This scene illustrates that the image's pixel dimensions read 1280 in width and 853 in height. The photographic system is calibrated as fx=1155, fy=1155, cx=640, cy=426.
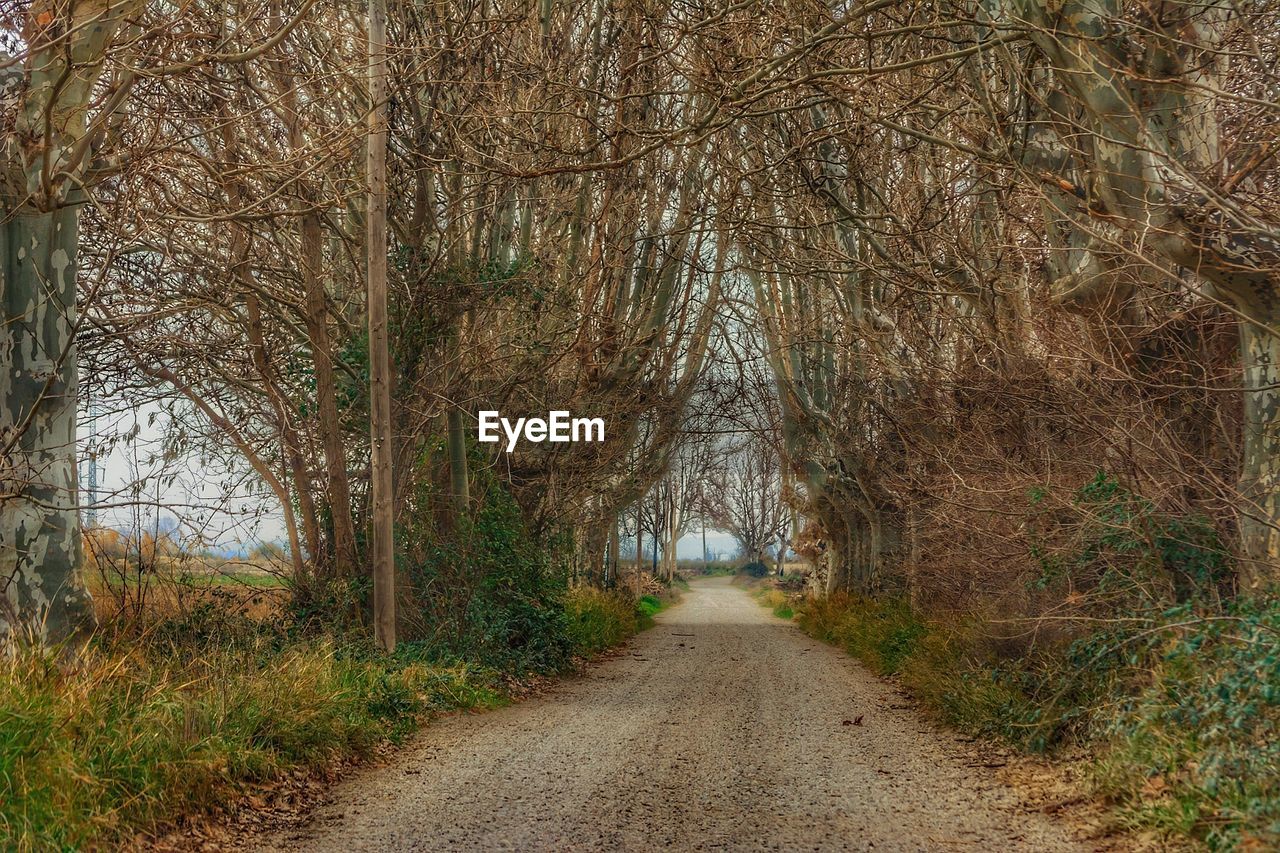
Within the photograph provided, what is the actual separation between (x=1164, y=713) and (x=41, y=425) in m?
8.36

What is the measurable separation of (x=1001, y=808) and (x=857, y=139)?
7.96 meters

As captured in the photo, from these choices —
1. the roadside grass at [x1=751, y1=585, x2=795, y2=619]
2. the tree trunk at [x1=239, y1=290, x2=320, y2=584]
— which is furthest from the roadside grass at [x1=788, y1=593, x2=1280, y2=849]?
the roadside grass at [x1=751, y1=585, x2=795, y2=619]

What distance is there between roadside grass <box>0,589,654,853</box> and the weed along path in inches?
21.1

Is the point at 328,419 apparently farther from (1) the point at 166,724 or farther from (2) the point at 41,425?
(1) the point at 166,724

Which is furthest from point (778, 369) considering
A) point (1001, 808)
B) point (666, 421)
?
point (1001, 808)

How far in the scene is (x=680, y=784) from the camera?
27.2 ft

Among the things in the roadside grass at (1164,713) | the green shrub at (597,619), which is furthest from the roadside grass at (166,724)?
the green shrub at (597,619)

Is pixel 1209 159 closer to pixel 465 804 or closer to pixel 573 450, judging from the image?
pixel 465 804

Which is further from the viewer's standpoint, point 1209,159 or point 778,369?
point 778,369

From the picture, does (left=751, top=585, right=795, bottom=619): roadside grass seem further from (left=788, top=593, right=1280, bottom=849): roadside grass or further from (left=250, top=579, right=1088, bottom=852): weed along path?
(left=788, top=593, right=1280, bottom=849): roadside grass

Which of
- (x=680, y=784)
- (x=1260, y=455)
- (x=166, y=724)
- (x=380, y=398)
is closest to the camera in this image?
(x=166, y=724)

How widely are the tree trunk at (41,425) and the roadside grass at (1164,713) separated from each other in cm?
765

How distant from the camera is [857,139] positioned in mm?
13086

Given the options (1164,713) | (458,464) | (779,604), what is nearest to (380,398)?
(458,464)
